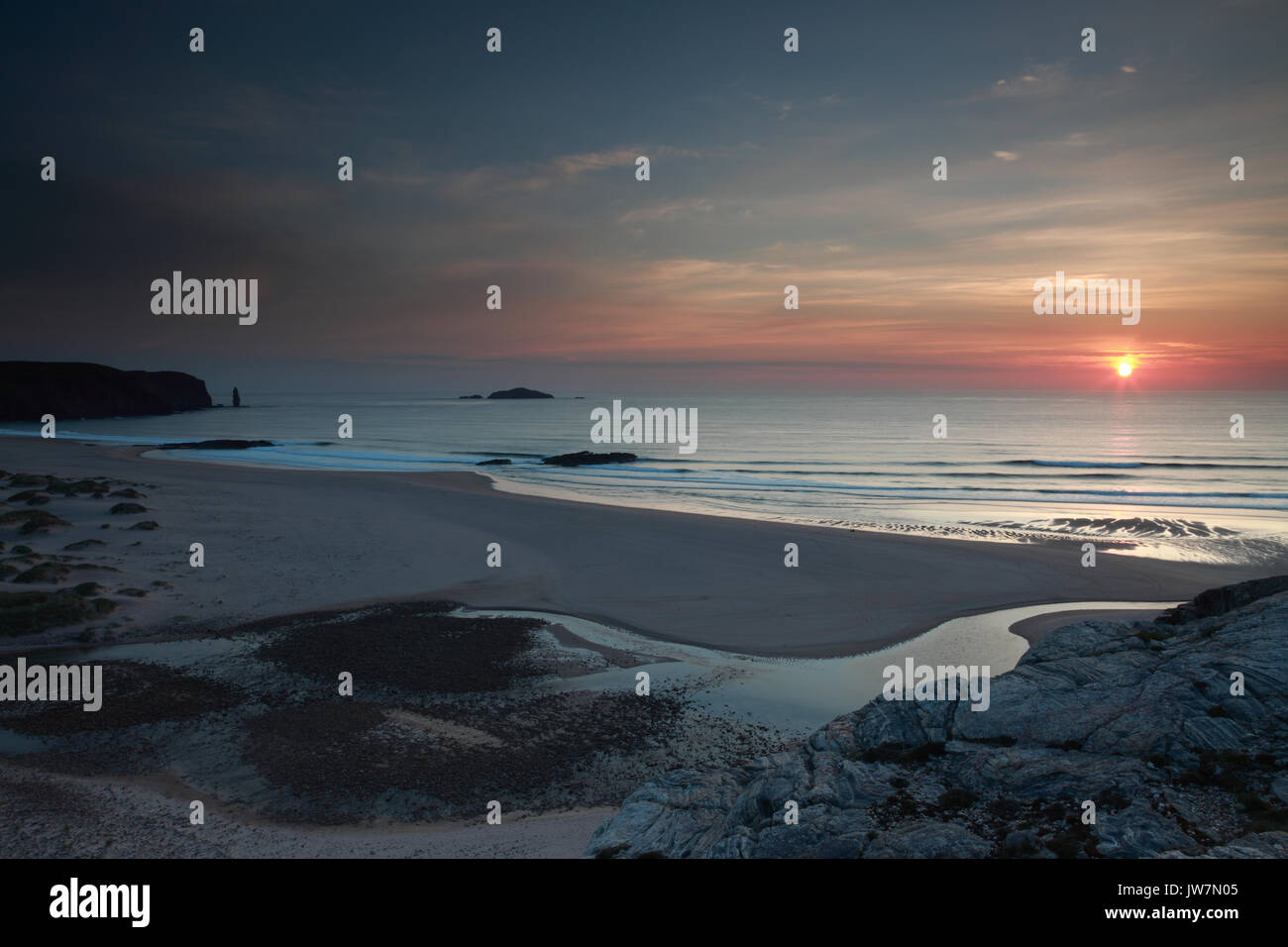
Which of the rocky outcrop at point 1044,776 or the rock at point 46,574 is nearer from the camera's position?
the rocky outcrop at point 1044,776

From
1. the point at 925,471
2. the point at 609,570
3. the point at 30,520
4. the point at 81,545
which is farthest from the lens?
the point at 925,471

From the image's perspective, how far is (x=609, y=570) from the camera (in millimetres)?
21125

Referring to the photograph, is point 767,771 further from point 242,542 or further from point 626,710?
point 242,542

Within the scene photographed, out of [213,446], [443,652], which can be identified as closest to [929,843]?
[443,652]

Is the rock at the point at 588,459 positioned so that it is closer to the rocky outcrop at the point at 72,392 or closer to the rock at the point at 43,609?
the rock at the point at 43,609

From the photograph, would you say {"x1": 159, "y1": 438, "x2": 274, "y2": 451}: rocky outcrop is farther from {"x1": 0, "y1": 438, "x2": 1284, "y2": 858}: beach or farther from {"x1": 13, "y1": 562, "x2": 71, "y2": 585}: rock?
{"x1": 13, "y1": 562, "x2": 71, "y2": 585}: rock

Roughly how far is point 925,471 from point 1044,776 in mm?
45012

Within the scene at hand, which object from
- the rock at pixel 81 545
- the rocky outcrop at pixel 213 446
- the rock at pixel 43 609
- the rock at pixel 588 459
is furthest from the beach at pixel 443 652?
the rocky outcrop at pixel 213 446

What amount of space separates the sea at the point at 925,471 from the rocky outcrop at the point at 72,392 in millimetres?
16258

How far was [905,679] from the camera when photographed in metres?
12.9

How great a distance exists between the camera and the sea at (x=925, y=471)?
2845 centimetres

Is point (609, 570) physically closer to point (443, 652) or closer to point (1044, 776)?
point (443, 652)

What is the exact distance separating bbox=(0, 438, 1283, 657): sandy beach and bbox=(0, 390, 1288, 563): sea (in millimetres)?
4260

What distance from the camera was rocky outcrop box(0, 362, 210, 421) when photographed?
10594 centimetres
